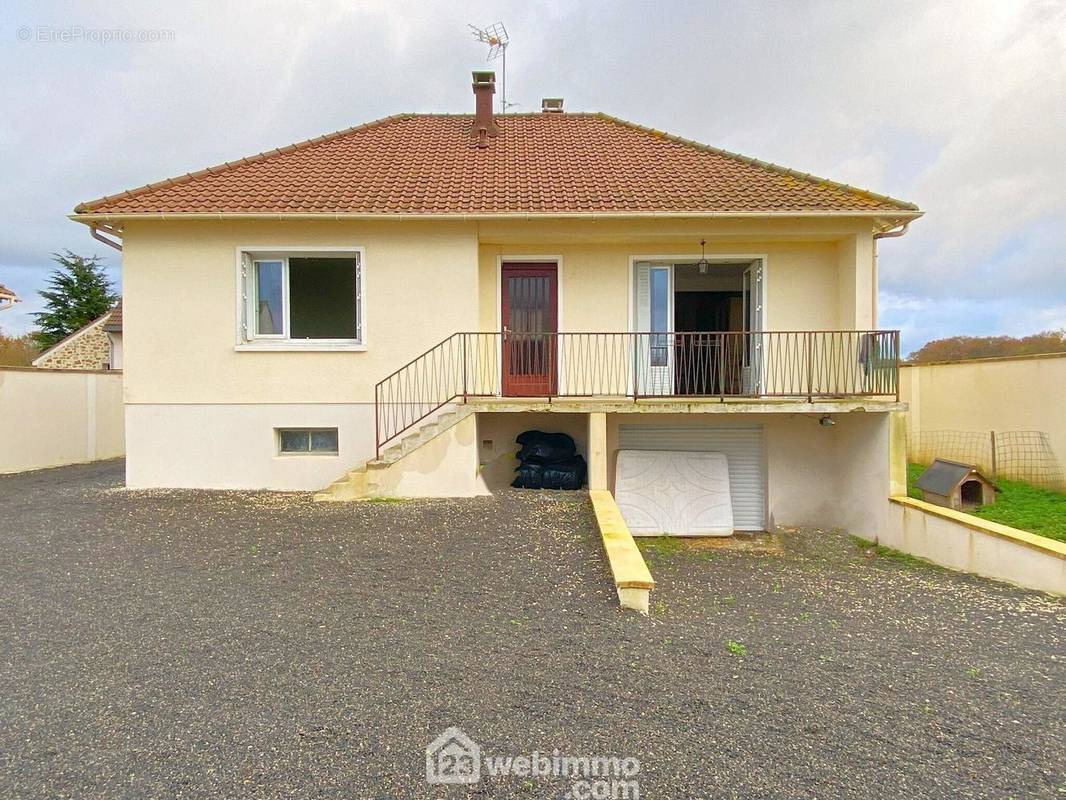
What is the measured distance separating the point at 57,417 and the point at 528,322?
11065 mm

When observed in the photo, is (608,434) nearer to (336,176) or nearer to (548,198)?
(548,198)

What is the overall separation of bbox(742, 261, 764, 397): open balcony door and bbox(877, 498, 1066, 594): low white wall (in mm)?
2604

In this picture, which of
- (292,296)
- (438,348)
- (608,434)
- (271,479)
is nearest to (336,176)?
(292,296)

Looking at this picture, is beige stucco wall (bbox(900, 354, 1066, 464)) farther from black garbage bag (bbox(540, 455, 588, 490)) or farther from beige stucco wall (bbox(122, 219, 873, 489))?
black garbage bag (bbox(540, 455, 588, 490))

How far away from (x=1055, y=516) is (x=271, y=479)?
11.5m

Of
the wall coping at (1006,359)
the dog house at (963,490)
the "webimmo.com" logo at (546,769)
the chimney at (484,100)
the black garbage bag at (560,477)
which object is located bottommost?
the "webimmo.com" logo at (546,769)

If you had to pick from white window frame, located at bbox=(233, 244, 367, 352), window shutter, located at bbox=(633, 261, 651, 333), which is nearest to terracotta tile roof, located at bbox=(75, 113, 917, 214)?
white window frame, located at bbox=(233, 244, 367, 352)

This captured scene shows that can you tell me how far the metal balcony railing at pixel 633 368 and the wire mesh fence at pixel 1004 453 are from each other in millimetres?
4312

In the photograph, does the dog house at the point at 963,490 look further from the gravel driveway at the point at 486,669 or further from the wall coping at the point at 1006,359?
the gravel driveway at the point at 486,669

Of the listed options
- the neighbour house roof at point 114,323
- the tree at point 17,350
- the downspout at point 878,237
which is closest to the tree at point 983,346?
the downspout at point 878,237

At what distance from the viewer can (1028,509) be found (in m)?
8.82

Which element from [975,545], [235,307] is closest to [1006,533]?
[975,545]

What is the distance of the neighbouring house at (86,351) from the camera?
23.7 meters

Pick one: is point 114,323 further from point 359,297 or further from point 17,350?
point 359,297
